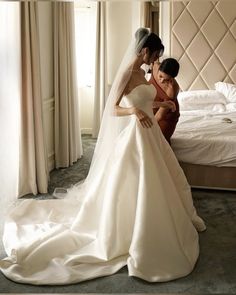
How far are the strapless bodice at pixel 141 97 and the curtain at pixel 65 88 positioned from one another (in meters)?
1.73

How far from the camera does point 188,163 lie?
3059 millimetres

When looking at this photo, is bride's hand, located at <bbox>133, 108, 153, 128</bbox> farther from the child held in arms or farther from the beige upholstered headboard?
the beige upholstered headboard

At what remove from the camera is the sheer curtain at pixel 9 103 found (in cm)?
261

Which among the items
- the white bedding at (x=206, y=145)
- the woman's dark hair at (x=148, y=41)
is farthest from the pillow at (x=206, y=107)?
Result: the woman's dark hair at (x=148, y=41)

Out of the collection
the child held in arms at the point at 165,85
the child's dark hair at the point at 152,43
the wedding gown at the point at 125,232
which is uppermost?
the child's dark hair at the point at 152,43

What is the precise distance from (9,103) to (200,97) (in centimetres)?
204

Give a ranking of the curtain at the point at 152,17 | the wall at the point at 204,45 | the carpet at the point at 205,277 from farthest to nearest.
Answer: the wall at the point at 204,45 → the curtain at the point at 152,17 → the carpet at the point at 205,277

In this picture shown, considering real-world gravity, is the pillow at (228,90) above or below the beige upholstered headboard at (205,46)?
below

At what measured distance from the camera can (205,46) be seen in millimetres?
3865

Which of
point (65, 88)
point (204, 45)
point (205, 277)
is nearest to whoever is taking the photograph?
point (205, 277)

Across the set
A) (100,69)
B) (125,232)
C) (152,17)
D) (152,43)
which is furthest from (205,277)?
(100,69)

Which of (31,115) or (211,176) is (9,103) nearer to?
(31,115)

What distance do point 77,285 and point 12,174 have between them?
1.38 metres

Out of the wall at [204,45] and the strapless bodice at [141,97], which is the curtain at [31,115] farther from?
the wall at [204,45]
